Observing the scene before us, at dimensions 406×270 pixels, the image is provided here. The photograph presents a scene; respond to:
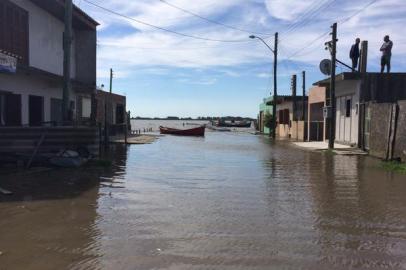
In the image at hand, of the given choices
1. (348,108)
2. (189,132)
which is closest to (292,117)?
(189,132)

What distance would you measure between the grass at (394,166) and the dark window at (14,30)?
12864mm

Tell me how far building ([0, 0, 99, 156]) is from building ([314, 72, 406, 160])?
9992 mm

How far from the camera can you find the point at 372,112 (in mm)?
22625

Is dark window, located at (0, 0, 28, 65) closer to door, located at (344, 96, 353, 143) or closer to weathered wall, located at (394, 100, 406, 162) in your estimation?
weathered wall, located at (394, 100, 406, 162)

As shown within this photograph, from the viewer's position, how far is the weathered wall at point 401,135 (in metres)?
18.4

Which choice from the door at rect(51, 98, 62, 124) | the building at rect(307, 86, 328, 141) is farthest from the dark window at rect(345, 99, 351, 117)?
the door at rect(51, 98, 62, 124)

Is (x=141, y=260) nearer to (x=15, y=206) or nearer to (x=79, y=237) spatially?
(x=79, y=237)

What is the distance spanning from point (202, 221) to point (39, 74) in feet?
43.3

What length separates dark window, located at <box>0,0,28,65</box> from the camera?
61.8 ft

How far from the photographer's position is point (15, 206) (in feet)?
31.8

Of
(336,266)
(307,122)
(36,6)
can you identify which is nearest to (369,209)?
(336,266)

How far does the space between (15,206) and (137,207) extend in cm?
208

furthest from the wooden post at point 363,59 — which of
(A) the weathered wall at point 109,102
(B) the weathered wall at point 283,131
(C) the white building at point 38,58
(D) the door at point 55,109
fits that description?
(B) the weathered wall at point 283,131

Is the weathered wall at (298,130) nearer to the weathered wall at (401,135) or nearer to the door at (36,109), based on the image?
the weathered wall at (401,135)
